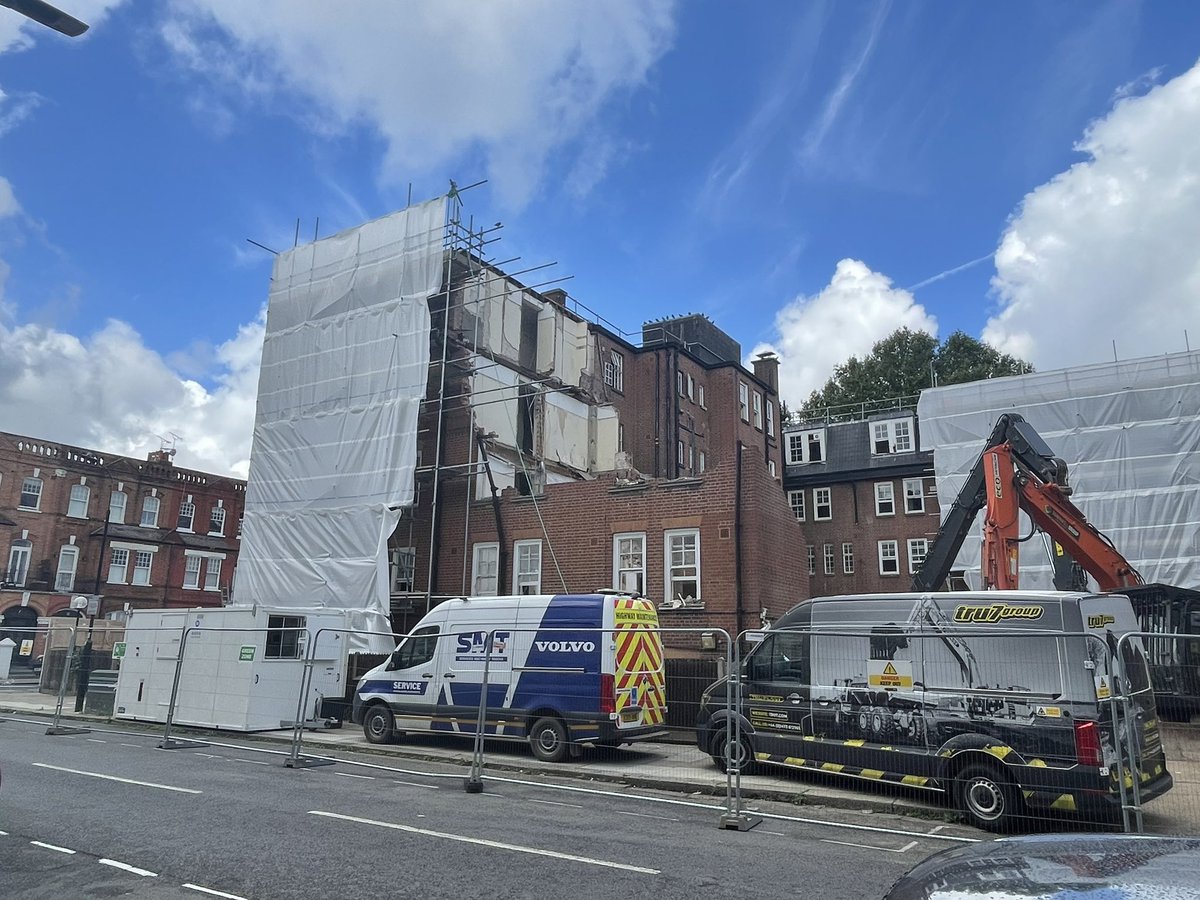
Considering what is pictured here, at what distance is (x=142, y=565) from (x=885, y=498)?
3730 centimetres

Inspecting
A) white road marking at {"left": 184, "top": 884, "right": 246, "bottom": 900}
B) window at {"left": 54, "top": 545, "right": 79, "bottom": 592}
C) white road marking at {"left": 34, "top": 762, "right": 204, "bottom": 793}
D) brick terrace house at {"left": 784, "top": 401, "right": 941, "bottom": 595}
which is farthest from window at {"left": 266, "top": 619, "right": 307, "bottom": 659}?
window at {"left": 54, "top": 545, "right": 79, "bottom": 592}

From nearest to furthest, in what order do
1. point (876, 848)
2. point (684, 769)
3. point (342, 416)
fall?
1. point (876, 848)
2. point (684, 769)
3. point (342, 416)

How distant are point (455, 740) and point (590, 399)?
16236mm

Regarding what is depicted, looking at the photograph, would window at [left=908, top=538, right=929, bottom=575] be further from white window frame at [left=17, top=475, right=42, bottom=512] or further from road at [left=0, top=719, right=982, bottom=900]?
white window frame at [left=17, top=475, right=42, bottom=512]

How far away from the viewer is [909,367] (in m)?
51.2

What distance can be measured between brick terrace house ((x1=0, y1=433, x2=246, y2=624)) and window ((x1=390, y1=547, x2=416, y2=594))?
22220mm

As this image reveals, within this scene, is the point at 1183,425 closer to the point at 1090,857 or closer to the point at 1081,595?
the point at 1081,595

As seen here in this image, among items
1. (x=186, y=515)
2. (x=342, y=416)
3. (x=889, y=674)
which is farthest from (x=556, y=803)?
(x=186, y=515)

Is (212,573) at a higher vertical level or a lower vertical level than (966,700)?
higher

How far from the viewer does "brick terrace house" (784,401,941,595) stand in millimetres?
37406

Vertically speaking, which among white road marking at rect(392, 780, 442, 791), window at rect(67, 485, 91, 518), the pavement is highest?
window at rect(67, 485, 91, 518)

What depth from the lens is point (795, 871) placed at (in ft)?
22.7

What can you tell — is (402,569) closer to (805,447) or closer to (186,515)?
(805,447)

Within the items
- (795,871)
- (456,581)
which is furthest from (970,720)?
(456,581)
